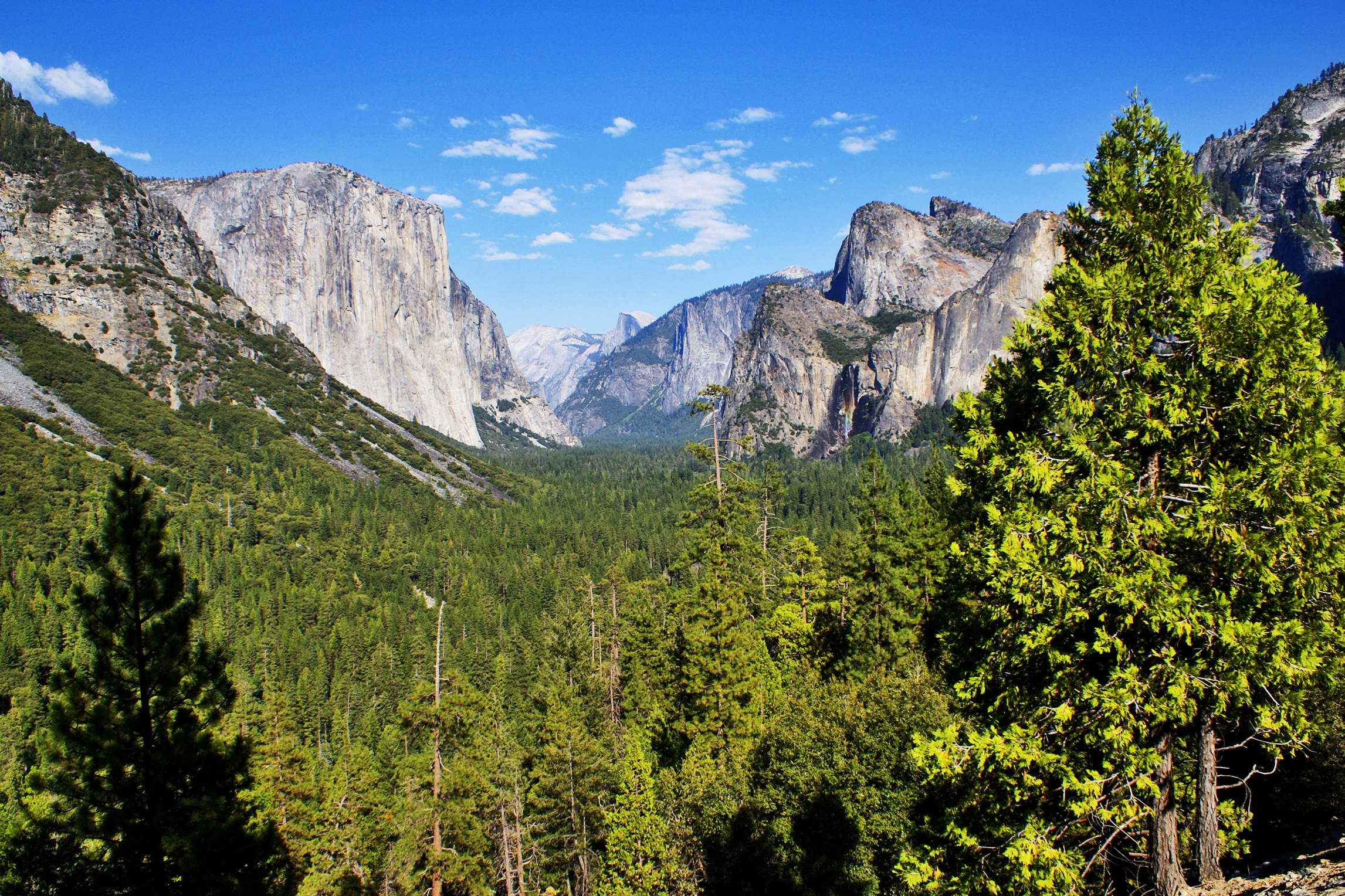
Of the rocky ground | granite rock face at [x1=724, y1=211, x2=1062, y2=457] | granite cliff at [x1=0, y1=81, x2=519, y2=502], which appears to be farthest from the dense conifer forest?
granite rock face at [x1=724, y1=211, x2=1062, y2=457]

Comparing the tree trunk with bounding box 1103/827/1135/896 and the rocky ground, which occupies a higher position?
the rocky ground

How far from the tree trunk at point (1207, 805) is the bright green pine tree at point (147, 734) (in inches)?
519

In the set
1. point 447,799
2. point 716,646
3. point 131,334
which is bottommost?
point 447,799

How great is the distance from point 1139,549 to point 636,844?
15889 millimetres

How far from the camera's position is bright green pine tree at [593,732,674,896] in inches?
722

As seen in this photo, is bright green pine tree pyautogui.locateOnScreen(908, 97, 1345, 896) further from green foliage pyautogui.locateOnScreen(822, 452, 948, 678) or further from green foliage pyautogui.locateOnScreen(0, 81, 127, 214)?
green foliage pyautogui.locateOnScreen(0, 81, 127, 214)

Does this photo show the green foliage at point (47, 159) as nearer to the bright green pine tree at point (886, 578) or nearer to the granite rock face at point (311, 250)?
the granite rock face at point (311, 250)

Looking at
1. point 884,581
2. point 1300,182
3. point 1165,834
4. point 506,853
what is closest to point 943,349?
point 1300,182

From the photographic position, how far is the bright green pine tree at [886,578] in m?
27.9

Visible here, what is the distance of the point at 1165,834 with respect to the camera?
7578 millimetres

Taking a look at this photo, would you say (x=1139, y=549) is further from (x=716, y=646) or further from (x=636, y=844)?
(x=716, y=646)

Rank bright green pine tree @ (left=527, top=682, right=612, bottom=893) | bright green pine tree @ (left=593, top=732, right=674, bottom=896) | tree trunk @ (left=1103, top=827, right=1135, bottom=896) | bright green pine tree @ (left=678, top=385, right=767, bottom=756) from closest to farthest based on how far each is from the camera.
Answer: tree trunk @ (left=1103, top=827, right=1135, bottom=896) < bright green pine tree @ (left=593, top=732, right=674, bottom=896) < bright green pine tree @ (left=678, top=385, right=767, bottom=756) < bright green pine tree @ (left=527, top=682, right=612, bottom=893)

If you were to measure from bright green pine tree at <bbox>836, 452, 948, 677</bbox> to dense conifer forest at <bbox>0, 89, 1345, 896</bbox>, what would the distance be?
16 cm

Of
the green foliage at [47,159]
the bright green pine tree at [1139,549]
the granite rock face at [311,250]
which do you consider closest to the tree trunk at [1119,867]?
the bright green pine tree at [1139,549]
